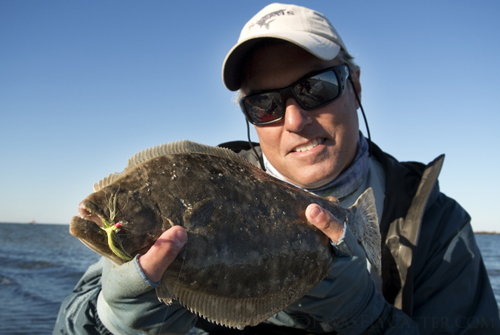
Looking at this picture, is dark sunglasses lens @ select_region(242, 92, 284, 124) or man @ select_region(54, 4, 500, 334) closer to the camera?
man @ select_region(54, 4, 500, 334)

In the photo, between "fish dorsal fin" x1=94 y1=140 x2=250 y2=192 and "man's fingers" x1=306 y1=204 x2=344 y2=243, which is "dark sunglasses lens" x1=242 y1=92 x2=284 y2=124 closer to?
"fish dorsal fin" x1=94 y1=140 x2=250 y2=192

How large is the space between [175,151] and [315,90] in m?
1.53

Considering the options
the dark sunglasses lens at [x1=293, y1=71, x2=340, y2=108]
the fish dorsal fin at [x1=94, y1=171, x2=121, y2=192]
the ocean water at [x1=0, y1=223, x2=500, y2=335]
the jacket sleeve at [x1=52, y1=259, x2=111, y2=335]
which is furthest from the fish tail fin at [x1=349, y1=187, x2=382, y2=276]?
the ocean water at [x1=0, y1=223, x2=500, y2=335]

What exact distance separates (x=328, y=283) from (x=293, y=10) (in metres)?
2.51

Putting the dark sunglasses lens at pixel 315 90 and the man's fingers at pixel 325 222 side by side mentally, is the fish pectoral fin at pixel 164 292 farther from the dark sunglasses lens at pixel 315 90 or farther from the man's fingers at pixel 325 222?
the dark sunglasses lens at pixel 315 90

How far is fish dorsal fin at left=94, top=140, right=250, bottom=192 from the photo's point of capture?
1.62 m

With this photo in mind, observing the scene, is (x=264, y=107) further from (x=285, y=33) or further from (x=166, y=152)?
(x=166, y=152)

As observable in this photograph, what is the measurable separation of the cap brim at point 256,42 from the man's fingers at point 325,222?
147 cm

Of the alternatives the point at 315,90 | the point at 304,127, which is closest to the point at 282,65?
the point at 315,90

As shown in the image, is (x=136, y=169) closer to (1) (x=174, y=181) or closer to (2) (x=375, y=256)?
(1) (x=174, y=181)

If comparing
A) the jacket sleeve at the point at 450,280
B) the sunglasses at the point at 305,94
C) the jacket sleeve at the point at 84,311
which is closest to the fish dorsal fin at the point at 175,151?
the sunglasses at the point at 305,94

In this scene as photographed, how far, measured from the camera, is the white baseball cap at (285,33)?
278 centimetres

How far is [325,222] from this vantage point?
1847mm

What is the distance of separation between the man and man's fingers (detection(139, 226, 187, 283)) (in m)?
1.22
